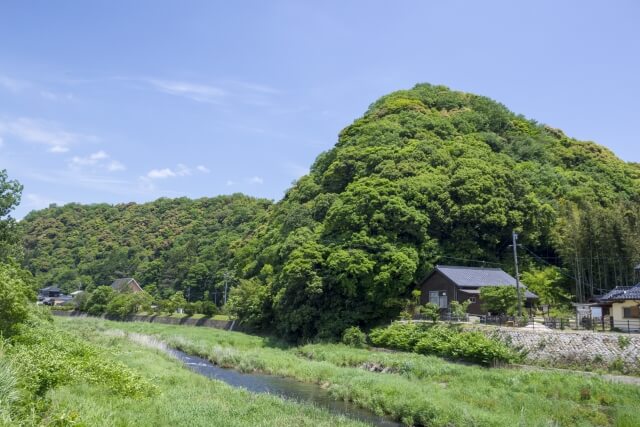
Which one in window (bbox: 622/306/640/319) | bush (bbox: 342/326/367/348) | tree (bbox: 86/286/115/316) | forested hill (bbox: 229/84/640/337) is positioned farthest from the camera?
tree (bbox: 86/286/115/316)

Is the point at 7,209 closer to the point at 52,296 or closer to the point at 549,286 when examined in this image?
the point at 549,286

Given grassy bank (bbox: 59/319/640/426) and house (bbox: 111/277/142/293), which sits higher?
house (bbox: 111/277/142/293)

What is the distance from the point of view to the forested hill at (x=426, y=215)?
3825 centimetres

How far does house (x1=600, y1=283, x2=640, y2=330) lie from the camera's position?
26.2 metres

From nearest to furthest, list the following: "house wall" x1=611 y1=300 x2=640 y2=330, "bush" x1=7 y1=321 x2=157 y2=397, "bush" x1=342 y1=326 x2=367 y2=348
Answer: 1. "bush" x1=7 y1=321 x2=157 y2=397
2. "house wall" x1=611 y1=300 x2=640 y2=330
3. "bush" x1=342 y1=326 x2=367 y2=348

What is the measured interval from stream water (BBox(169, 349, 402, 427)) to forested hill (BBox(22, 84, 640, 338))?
36.8ft

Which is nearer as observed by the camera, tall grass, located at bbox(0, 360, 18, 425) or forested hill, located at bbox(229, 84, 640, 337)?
tall grass, located at bbox(0, 360, 18, 425)

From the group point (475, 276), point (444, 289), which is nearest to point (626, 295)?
point (475, 276)

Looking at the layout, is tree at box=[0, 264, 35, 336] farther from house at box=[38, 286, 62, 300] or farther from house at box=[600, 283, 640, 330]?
house at box=[38, 286, 62, 300]

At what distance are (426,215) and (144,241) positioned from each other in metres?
85.7

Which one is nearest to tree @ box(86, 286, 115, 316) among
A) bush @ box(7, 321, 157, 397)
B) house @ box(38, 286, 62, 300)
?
house @ box(38, 286, 62, 300)

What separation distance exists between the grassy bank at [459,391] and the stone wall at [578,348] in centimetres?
283

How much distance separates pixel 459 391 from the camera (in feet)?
64.0

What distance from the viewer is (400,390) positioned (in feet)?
63.5
